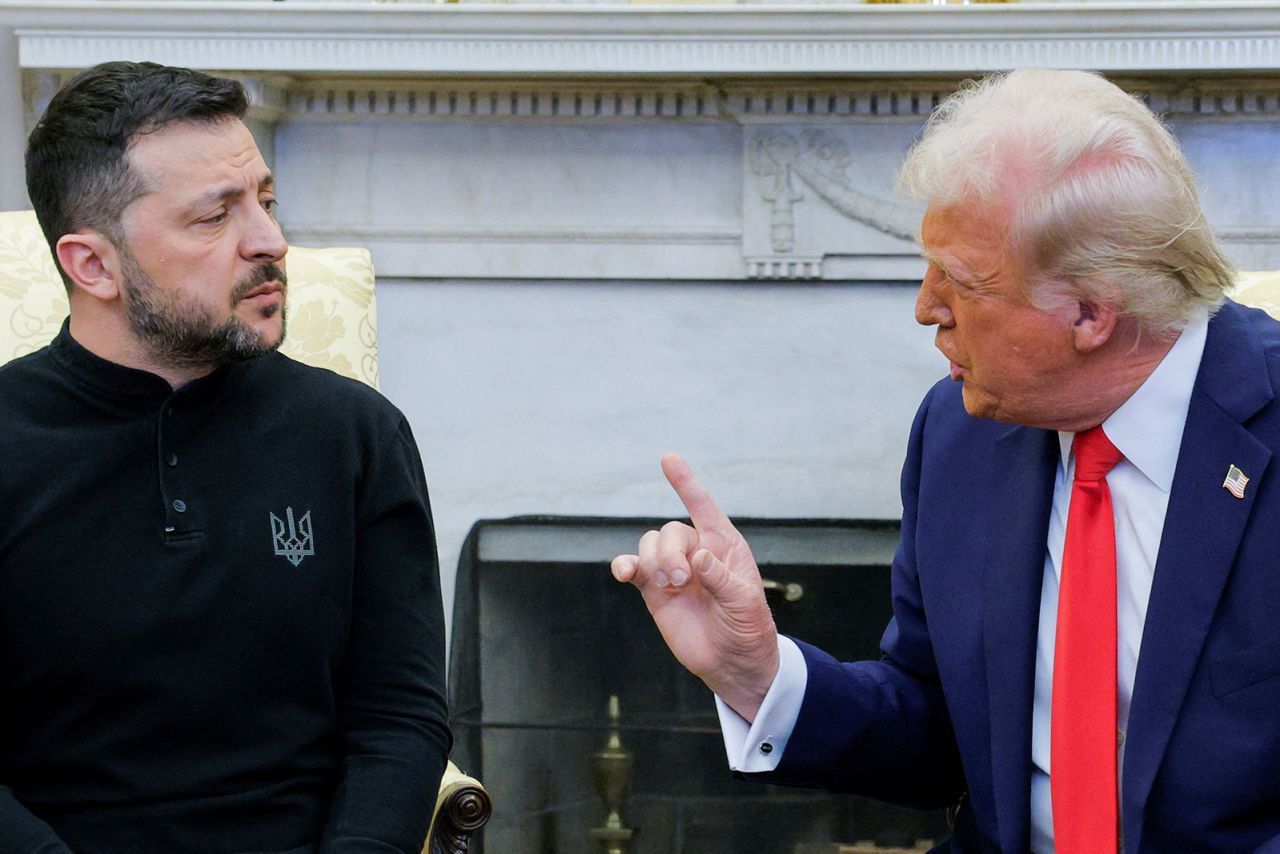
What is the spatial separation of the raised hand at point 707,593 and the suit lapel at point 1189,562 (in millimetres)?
289

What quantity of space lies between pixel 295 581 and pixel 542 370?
1.26 metres

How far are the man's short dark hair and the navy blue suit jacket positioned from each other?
2.41 feet

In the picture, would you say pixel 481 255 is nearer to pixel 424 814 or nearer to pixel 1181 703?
pixel 424 814

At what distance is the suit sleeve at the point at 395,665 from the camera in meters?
1.30

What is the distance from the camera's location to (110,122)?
131 cm

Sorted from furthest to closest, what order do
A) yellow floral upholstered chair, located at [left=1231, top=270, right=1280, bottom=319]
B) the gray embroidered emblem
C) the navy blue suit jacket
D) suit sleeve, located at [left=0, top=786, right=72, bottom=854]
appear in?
yellow floral upholstered chair, located at [left=1231, top=270, right=1280, bottom=319], the gray embroidered emblem, suit sleeve, located at [left=0, top=786, right=72, bottom=854], the navy blue suit jacket

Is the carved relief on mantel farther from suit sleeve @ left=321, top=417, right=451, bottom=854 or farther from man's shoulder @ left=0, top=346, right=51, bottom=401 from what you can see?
man's shoulder @ left=0, top=346, right=51, bottom=401

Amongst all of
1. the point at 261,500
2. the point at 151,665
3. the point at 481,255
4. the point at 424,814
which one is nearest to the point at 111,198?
the point at 261,500

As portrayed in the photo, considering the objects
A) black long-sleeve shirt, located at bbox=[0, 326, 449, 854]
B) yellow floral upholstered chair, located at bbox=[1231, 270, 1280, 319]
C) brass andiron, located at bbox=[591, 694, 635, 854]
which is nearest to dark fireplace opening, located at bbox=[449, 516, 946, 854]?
brass andiron, located at bbox=[591, 694, 635, 854]

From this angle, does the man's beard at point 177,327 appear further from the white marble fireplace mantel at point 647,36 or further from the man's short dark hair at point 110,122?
the white marble fireplace mantel at point 647,36

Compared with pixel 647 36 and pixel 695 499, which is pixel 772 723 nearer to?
pixel 695 499

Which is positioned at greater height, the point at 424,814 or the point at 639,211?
the point at 639,211

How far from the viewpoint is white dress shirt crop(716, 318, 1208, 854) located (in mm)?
1139

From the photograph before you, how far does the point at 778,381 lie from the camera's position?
8.16 ft
